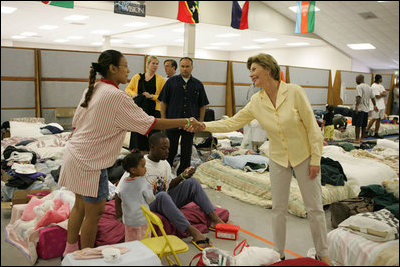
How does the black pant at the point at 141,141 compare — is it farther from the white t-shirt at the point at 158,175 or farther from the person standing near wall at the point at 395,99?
the person standing near wall at the point at 395,99

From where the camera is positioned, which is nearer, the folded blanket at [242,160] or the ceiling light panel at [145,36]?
the folded blanket at [242,160]

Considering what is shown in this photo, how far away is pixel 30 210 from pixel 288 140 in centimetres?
201

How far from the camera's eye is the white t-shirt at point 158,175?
3079 millimetres

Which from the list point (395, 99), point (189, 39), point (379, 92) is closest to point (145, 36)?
point (189, 39)

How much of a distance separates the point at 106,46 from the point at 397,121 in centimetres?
1671

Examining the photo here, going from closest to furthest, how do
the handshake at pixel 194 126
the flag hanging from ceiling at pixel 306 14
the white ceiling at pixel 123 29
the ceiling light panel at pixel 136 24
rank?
the handshake at pixel 194 126 < the flag hanging from ceiling at pixel 306 14 < the white ceiling at pixel 123 29 < the ceiling light panel at pixel 136 24

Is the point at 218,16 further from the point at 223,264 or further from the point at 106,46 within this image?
the point at 223,264

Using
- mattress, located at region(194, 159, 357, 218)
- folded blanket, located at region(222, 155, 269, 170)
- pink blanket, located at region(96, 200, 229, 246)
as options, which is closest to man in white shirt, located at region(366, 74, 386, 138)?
mattress, located at region(194, 159, 357, 218)

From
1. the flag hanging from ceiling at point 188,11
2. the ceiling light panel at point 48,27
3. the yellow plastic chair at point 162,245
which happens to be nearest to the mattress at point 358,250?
the yellow plastic chair at point 162,245

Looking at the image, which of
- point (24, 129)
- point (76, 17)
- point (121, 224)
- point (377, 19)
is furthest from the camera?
point (76, 17)

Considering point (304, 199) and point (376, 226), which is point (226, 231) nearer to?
point (304, 199)

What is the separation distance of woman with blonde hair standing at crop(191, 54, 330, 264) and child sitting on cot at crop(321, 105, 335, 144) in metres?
0.90

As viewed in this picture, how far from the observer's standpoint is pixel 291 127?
240cm

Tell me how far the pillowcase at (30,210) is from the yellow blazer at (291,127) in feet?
6.09
